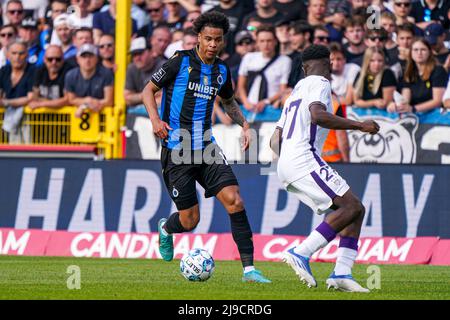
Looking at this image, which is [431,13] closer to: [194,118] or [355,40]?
[355,40]

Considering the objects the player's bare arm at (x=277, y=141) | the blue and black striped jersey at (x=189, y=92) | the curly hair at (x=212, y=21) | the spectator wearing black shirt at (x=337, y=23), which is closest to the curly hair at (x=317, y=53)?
the player's bare arm at (x=277, y=141)

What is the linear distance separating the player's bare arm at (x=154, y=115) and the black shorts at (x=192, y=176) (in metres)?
0.58

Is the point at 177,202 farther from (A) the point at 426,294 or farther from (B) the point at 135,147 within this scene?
(B) the point at 135,147

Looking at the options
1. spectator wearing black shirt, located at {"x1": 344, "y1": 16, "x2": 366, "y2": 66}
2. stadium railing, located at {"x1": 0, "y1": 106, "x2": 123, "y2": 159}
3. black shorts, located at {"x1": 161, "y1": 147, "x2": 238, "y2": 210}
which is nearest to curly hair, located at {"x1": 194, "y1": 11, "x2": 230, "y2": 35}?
black shorts, located at {"x1": 161, "y1": 147, "x2": 238, "y2": 210}

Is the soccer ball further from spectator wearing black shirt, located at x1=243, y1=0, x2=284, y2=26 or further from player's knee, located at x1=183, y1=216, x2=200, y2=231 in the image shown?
spectator wearing black shirt, located at x1=243, y1=0, x2=284, y2=26

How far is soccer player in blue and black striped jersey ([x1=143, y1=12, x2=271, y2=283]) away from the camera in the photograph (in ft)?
41.3

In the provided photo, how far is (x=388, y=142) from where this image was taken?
60.5 feet

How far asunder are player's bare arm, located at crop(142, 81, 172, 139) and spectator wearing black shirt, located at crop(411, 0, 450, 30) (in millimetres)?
7565

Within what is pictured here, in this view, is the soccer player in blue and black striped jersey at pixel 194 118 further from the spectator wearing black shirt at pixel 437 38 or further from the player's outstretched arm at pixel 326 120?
the spectator wearing black shirt at pixel 437 38

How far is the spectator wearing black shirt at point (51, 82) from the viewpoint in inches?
817

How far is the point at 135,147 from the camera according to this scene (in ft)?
66.0

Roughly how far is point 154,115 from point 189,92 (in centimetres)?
67

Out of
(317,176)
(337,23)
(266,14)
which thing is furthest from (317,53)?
(266,14)
